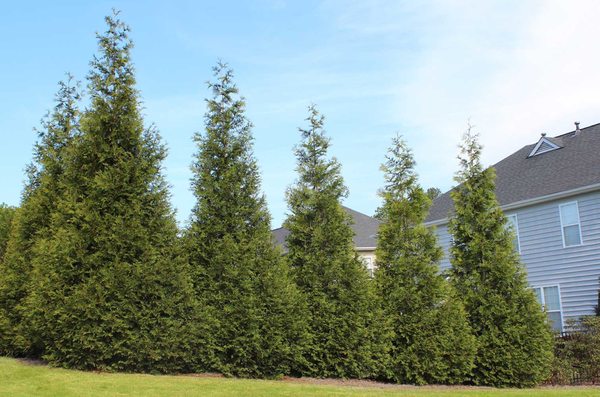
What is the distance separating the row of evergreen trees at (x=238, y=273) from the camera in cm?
1043

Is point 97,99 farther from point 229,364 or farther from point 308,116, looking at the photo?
point 229,364

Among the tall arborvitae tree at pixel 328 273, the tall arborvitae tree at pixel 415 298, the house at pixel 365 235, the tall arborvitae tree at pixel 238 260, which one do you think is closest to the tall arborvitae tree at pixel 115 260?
the tall arborvitae tree at pixel 238 260

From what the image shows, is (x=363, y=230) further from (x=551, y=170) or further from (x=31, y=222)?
(x=31, y=222)

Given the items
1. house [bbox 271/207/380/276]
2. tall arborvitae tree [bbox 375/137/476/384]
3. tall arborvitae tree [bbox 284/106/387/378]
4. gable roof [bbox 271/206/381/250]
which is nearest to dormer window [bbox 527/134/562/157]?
house [bbox 271/207/380/276]

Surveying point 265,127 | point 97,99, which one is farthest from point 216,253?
point 97,99

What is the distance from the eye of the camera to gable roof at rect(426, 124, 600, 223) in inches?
757

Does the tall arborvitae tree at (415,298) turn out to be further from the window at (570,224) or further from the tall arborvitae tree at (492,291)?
the window at (570,224)

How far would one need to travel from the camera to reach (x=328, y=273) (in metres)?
12.3

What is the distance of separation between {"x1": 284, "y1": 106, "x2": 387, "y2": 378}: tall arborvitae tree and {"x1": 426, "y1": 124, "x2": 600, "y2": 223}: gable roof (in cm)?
1025

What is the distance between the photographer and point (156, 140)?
11.6 metres

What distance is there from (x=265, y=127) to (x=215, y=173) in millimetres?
1673

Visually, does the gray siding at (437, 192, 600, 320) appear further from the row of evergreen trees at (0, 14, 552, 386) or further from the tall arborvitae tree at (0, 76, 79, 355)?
the tall arborvitae tree at (0, 76, 79, 355)

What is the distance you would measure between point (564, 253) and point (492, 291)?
7844 millimetres

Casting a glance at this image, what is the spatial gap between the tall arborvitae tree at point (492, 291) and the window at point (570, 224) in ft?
22.4
